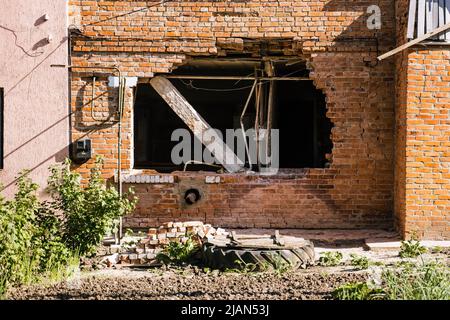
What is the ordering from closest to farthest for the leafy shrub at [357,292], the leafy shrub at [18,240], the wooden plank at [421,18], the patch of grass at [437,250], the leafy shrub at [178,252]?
1. the leafy shrub at [357,292]
2. the leafy shrub at [18,240]
3. the leafy shrub at [178,252]
4. the patch of grass at [437,250]
5. the wooden plank at [421,18]

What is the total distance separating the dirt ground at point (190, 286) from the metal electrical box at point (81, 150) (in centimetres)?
250

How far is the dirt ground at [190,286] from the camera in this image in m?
6.18

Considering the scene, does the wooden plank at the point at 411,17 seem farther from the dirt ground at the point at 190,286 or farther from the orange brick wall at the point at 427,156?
the dirt ground at the point at 190,286

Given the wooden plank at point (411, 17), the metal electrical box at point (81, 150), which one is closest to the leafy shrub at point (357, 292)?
the wooden plank at point (411, 17)

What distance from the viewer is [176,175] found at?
9.61 meters

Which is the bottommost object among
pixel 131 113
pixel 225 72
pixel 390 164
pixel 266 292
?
pixel 266 292

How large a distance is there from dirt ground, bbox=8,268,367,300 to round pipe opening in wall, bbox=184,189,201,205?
7.06ft

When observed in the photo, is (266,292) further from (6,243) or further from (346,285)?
(6,243)

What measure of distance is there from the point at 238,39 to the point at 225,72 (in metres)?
3.17

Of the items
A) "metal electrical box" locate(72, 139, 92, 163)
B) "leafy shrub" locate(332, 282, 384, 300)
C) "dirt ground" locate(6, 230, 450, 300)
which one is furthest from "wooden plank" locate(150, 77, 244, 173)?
"leafy shrub" locate(332, 282, 384, 300)

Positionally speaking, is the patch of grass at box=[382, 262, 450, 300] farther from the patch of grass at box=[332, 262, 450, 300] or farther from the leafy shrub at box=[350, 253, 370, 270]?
the leafy shrub at box=[350, 253, 370, 270]

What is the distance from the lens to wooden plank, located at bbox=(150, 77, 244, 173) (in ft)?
31.8

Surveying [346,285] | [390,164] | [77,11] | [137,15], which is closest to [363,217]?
[390,164]

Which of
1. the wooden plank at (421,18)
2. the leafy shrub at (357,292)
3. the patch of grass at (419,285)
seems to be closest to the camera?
the patch of grass at (419,285)
